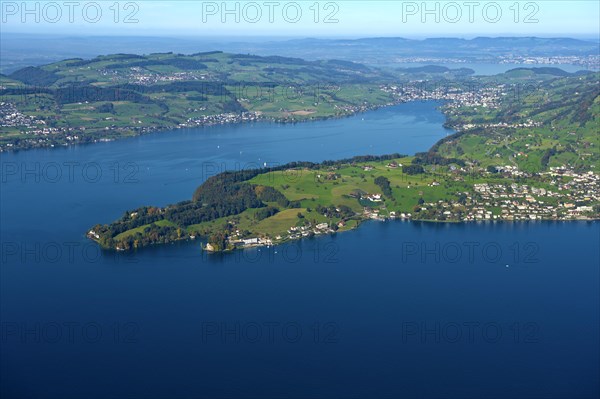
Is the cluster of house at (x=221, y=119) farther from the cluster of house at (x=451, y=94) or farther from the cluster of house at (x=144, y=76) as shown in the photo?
the cluster of house at (x=451, y=94)

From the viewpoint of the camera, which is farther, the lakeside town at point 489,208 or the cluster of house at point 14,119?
the cluster of house at point 14,119

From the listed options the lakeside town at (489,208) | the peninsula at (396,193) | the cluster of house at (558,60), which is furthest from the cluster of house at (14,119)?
the cluster of house at (558,60)

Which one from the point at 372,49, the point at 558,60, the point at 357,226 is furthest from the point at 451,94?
the point at 372,49

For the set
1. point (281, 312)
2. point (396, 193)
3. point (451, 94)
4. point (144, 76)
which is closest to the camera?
point (281, 312)

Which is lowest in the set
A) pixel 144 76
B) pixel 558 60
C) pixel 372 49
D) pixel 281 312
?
pixel 281 312

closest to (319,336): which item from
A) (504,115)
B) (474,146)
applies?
(474,146)

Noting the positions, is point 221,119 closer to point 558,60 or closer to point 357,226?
point 357,226

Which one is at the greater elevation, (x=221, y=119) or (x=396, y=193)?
(x=221, y=119)

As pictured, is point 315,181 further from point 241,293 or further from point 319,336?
point 319,336

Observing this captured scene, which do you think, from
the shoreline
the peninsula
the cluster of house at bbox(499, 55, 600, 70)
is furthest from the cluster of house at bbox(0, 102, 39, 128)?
the cluster of house at bbox(499, 55, 600, 70)

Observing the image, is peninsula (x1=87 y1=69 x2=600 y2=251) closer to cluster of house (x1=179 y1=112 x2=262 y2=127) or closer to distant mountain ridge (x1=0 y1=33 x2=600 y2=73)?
cluster of house (x1=179 y1=112 x2=262 y2=127)

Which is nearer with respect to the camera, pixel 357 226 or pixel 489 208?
pixel 357 226
